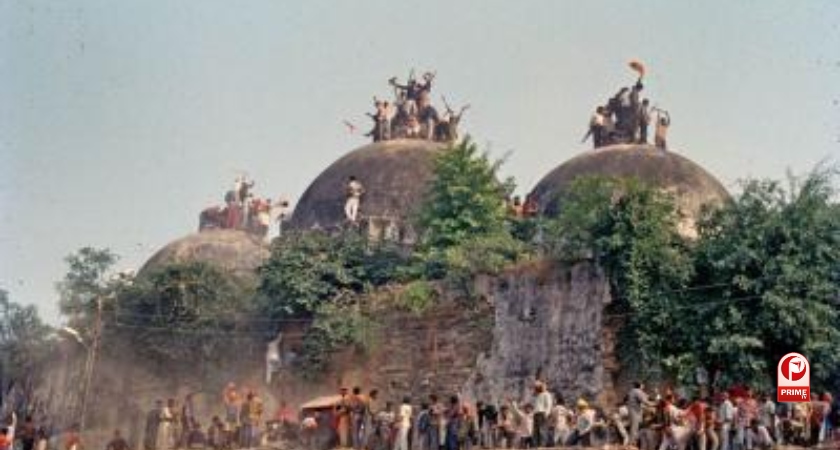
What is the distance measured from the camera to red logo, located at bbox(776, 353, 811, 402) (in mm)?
16938

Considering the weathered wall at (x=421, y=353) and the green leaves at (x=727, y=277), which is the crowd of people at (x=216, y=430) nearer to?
the weathered wall at (x=421, y=353)

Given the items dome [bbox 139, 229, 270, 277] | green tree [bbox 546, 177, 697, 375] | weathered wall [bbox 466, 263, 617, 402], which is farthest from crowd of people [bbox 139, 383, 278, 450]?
dome [bbox 139, 229, 270, 277]

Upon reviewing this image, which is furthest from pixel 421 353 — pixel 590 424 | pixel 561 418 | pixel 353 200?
pixel 353 200

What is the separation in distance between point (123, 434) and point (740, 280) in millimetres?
11839

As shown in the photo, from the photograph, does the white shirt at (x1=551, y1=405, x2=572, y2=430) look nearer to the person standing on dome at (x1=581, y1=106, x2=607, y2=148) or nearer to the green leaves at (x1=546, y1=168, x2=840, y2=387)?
the green leaves at (x1=546, y1=168, x2=840, y2=387)

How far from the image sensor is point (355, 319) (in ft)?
75.9

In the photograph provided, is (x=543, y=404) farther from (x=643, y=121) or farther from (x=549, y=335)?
(x=643, y=121)

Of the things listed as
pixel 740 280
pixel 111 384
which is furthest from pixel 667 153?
pixel 111 384

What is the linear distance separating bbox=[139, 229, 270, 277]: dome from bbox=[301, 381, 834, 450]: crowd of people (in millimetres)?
12691

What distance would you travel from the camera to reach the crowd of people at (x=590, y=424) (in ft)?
52.5

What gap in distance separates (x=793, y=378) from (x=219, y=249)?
60.0ft

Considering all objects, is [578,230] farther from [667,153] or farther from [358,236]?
[667,153]

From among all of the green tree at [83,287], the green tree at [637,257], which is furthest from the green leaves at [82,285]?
Answer: the green tree at [637,257]

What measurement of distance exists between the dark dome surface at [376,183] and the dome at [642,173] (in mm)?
2875
